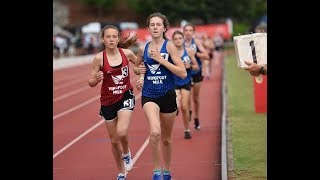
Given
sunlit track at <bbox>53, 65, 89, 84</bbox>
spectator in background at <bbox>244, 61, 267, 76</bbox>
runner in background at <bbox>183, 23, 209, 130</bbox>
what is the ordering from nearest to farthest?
1. spectator in background at <bbox>244, 61, 267, 76</bbox>
2. runner in background at <bbox>183, 23, 209, 130</bbox>
3. sunlit track at <bbox>53, 65, 89, 84</bbox>

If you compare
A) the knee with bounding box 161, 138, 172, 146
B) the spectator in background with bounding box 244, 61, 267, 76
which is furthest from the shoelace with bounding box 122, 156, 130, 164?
the spectator in background with bounding box 244, 61, 267, 76

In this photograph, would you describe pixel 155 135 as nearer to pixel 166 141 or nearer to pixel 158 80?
pixel 166 141

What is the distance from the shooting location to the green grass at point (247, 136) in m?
10.8

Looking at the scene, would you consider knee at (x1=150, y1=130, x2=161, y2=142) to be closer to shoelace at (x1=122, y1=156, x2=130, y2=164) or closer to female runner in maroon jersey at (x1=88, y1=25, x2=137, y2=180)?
female runner in maroon jersey at (x1=88, y1=25, x2=137, y2=180)

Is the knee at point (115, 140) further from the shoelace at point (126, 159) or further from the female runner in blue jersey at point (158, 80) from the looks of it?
the female runner in blue jersey at point (158, 80)

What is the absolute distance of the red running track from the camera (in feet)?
36.5

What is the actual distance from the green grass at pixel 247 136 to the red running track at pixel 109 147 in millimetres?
336

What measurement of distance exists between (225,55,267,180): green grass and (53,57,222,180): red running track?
1.10ft

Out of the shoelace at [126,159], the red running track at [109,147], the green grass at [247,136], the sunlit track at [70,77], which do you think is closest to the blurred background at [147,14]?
the sunlit track at [70,77]

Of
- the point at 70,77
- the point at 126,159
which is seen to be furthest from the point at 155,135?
the point at 70,77

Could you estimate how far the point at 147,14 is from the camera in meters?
85.4

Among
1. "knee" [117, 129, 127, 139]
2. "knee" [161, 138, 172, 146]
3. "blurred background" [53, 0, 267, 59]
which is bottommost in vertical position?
"knee" [161, 138, 172, 146]

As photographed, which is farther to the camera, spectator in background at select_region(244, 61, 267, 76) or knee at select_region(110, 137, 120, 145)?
knee at select_region(110, 137, 120, 145)

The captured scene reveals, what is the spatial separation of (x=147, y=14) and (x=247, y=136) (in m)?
71.7
